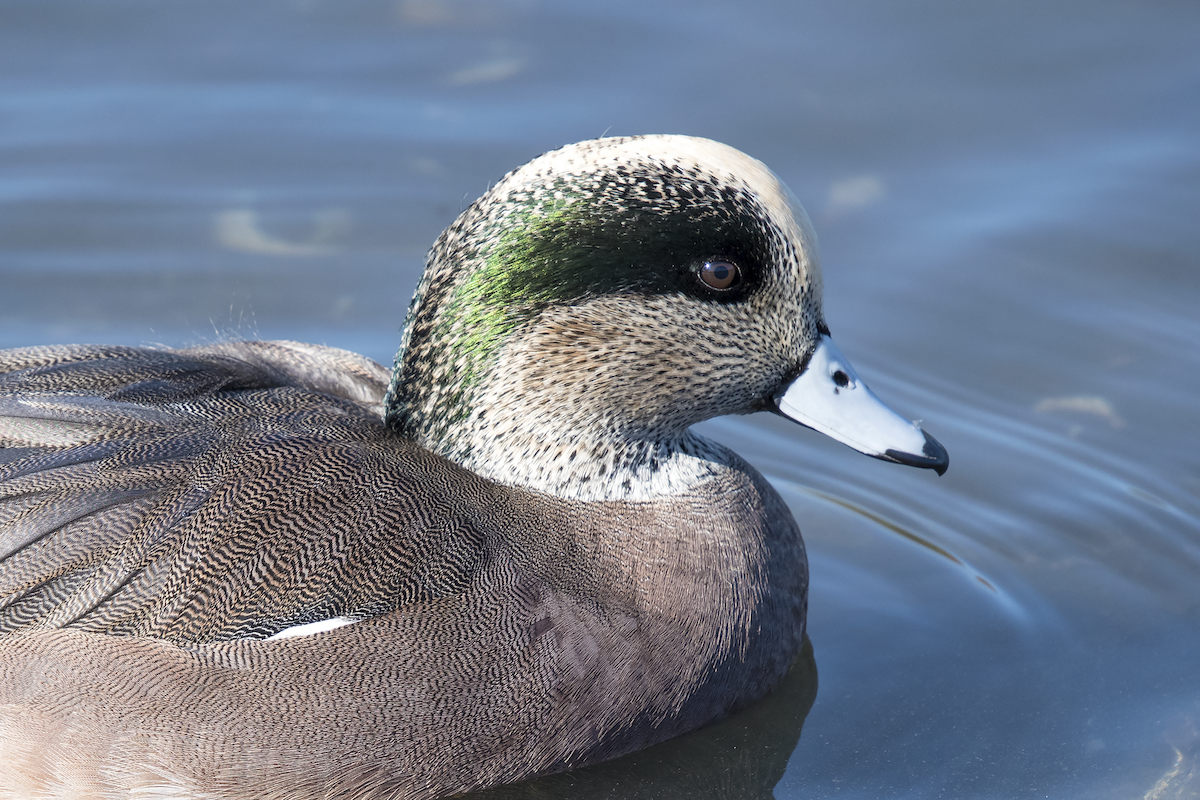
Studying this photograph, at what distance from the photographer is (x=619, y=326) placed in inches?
149

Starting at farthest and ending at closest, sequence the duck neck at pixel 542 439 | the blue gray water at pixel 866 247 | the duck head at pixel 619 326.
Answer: the blue gray water at pixel 866 247
the duck neck at pixel 542 439
the duck head at pixel 619 326

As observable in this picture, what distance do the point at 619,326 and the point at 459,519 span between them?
0.61 m

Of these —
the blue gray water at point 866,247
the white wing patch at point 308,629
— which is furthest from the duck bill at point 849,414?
the white wing patch at point 308,629

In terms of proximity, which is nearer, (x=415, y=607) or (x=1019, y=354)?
(x=415, y=607)

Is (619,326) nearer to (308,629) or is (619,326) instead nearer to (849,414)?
(849,414)

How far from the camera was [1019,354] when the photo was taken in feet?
18.8

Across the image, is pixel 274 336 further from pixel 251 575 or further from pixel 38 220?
pixel 251 575

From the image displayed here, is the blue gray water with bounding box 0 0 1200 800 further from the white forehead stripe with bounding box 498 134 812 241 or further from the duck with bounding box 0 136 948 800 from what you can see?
the white forehead stripe with bounding box 498 134 812 241

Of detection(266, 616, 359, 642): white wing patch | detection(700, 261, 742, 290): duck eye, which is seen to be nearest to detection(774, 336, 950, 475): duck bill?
detection(700, 261, 742, 290): duck eye

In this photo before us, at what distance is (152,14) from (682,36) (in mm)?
2353

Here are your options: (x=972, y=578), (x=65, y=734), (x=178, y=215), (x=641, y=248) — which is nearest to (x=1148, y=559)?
(x=972, y=578)

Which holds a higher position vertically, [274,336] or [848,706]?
[274,336]

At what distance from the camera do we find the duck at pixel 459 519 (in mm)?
3426

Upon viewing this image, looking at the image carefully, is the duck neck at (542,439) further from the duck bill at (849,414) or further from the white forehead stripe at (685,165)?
the white forehead stripe at (685,165)
